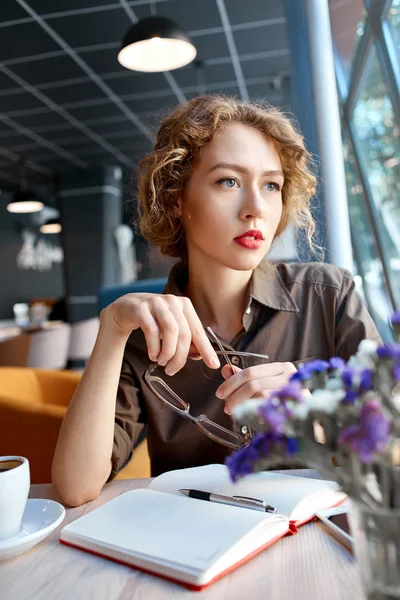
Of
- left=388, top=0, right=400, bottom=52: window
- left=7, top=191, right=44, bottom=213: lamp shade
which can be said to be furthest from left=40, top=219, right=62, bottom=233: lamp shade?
left=388, top=0, right=400, bottom=52: window

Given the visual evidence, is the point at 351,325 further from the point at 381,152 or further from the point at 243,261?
the point at 381,152

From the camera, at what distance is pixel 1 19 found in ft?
15.0

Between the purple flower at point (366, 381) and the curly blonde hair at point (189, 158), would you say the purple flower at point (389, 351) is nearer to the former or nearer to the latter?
the purple flower at point (366, 381)

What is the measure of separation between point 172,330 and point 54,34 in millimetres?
4723

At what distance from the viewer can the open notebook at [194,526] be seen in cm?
69

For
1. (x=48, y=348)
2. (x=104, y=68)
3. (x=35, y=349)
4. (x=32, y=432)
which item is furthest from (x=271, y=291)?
(x=104, y=68)

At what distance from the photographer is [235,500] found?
871mm

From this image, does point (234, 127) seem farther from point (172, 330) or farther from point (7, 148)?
point (7, 148)

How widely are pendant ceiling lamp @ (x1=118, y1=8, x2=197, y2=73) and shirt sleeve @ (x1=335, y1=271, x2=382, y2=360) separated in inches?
109

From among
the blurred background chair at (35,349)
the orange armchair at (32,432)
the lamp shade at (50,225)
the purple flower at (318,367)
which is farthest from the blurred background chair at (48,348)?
the lamp shade at (50,225)

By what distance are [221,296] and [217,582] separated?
3.00ft

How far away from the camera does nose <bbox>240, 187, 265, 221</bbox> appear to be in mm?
1306

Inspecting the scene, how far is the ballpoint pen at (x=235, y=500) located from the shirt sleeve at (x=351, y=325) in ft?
2.15

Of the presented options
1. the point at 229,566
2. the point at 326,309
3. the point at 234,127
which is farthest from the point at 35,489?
the point at 234,127
